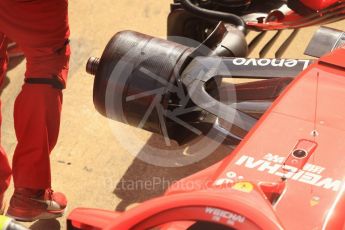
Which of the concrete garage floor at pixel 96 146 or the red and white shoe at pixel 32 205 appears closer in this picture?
the red and white shoe at pixel 32 205

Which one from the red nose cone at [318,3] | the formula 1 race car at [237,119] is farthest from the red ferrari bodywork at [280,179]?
the red nose cone at [318,3]

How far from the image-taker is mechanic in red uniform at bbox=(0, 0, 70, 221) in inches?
80.3

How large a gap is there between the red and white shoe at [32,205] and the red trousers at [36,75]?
0.11 ft

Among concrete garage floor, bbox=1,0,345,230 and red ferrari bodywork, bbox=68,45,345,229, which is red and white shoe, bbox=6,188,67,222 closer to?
concrete garage floor, bbox=1,0,345,230

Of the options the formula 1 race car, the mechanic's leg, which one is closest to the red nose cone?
the formula 1 race car

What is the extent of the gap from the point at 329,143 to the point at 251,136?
0.68 ft

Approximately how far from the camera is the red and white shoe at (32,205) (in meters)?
2.26

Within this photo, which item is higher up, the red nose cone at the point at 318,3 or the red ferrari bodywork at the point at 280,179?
the red nose cone at the point at 318,3

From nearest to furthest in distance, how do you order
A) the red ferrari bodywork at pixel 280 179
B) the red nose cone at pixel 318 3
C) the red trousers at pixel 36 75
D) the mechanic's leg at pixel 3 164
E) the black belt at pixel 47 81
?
the red ferrari bodywork at pixel 280 179, the red trousers at pixel 36 75, the black belt at pixel 47 81, the mechanic's leg at pixel 3 164, the red nose cone at pixel 318 3

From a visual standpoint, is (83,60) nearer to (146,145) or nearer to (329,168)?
(146,145)

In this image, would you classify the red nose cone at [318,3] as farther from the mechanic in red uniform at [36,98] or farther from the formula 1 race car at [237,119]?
the mechanic in red uniform at [36,98]

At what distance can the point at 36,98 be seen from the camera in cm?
217

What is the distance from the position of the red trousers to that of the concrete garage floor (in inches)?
10.3

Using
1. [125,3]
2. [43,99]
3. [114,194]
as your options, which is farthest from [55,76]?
[125,3]
